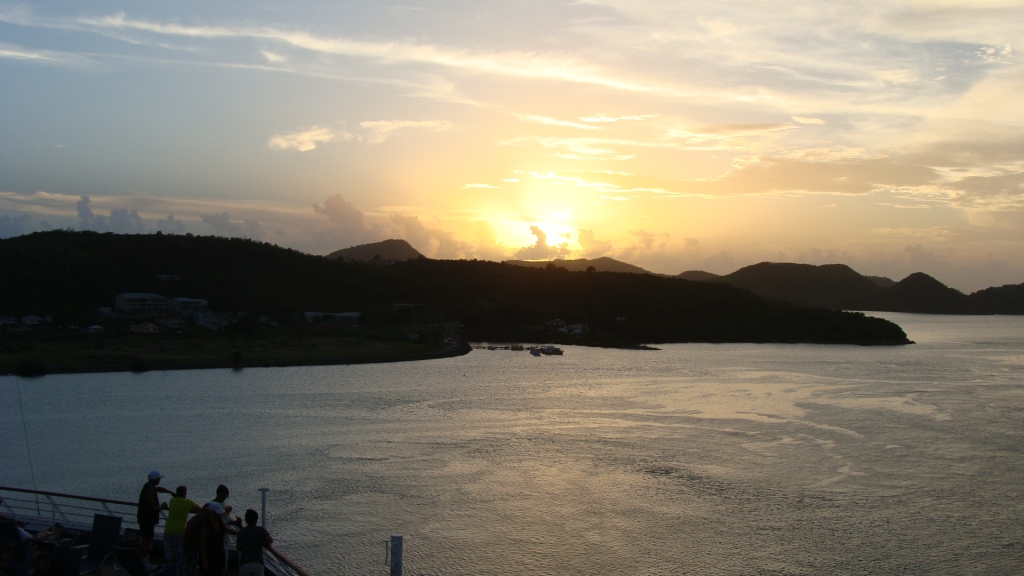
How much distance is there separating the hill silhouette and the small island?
22 centimetres

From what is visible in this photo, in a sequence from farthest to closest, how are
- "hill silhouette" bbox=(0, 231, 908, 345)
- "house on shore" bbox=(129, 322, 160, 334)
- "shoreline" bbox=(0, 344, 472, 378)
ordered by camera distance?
"hill silhouette" bbox=(0, 231, 908, 345), "house on shore" bbox=(129, 322, 160, 334), "shoreline" bbox=(0, 344, 472, 378)

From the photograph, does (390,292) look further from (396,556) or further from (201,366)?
(396,556)

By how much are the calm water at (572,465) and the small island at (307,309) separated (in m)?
11.1

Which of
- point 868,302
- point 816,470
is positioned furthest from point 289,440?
point 868,302

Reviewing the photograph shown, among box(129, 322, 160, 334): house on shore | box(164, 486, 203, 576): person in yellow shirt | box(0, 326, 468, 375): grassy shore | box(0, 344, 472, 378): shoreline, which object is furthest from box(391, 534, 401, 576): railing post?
box(129, 322, 160, 334): house on shore

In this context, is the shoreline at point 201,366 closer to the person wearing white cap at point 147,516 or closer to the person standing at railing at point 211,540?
the person wearing white cap at point 147,516

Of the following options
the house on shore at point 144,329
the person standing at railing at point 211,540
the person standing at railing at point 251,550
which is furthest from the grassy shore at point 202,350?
the person standing at railing at point 251,550

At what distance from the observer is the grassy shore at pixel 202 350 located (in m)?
45.2

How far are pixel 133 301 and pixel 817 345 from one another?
6849 cm

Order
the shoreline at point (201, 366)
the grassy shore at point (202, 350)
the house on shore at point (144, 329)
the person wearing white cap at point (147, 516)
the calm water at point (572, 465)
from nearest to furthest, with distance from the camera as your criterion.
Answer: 1. the person wearing white cap at point (147, 516)
2. the calm water at point (572, 465)
3. the shoreline at point (201, 366)
4. the grassy shore at point (202, 350)
5. the house on shore at point (144, 329)

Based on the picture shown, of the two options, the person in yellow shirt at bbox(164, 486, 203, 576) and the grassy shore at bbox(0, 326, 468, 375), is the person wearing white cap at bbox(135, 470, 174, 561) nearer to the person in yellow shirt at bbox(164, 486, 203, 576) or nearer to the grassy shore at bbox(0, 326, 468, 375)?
the person in yellow shirt at bbox(164, 486, 203, 576)

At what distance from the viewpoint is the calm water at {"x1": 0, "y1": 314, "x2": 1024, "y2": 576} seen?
14953 mm

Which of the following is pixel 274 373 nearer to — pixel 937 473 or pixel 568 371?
pixel 568 371

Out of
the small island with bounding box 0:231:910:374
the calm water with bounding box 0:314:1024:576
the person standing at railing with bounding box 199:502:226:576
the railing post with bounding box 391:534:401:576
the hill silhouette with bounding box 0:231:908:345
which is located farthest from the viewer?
the hill silhouette with bounding box 0:231:908:345
